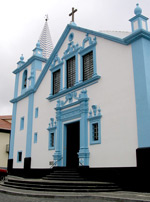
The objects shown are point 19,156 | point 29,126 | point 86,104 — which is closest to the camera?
point 86,104

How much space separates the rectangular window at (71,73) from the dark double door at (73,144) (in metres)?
2.44

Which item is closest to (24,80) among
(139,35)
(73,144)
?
(73,144)

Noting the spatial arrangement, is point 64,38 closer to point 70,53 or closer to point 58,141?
point 70,53

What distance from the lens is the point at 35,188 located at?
9.97 m

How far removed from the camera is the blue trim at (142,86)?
361 inches

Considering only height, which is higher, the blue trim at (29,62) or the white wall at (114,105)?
the blue trim at (29,62)

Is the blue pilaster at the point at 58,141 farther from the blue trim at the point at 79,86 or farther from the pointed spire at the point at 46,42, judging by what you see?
the pointed spire at the point at 46,42

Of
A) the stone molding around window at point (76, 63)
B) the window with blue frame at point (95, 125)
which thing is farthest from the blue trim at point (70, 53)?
the window with blue frame at point (95, 125)

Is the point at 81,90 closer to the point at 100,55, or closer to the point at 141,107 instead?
the point at 100,55

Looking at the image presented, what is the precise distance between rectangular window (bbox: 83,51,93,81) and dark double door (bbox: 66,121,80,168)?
8.58ft

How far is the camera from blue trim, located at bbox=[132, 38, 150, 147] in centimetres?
917

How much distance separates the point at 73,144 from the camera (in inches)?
531

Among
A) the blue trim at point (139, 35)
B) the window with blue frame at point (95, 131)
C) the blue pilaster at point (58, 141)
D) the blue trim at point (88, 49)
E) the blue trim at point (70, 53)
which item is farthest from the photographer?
the blue trim at point (70, 53)

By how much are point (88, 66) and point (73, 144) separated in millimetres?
4433
